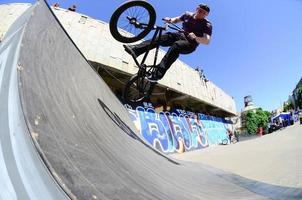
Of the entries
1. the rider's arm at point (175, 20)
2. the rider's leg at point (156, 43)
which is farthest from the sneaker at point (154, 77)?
the rider's arm at point (175, 20)

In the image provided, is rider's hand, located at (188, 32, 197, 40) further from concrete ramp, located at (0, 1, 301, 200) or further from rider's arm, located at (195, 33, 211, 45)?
concrete ramp, located at (0, 1, 301, 200)

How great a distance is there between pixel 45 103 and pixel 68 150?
468mm

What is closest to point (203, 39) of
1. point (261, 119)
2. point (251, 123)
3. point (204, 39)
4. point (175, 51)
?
point (204, 39)

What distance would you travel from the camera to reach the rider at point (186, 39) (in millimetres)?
5715

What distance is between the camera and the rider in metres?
5.71

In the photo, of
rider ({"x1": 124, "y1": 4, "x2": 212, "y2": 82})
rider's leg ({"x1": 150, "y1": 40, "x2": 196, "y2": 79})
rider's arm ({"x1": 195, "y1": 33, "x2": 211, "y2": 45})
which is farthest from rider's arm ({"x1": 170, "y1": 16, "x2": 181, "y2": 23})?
rider's arm ({"x1": 195, "y1": 33, "x2": 211, "y2": 45})

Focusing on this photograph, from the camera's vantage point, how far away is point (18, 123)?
1576 millimetres

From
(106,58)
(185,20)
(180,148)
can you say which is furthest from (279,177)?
(180,148)

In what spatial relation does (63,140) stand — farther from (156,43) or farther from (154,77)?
(156,43)

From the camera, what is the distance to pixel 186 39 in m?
5.87

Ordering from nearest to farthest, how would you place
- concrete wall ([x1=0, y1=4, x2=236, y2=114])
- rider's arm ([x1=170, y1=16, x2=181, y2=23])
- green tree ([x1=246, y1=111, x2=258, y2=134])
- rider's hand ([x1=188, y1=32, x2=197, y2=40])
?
rider's hand ([x1=188, y1=32, x2=197, y2=40]) < rider's arm ([x1=170, y1=16, x2=181, y2=23]) < concrete wall ([x1=0, y1=4, x2=236, y2=114]) < green tree ([x1=246, y1=111, x2=258, y2=134])

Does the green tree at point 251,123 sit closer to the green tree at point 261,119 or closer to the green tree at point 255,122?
the green tree at point 255,122

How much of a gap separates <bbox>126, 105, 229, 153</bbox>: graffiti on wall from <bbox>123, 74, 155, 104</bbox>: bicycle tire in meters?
7.72

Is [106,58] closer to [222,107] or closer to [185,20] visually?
[185,20]
